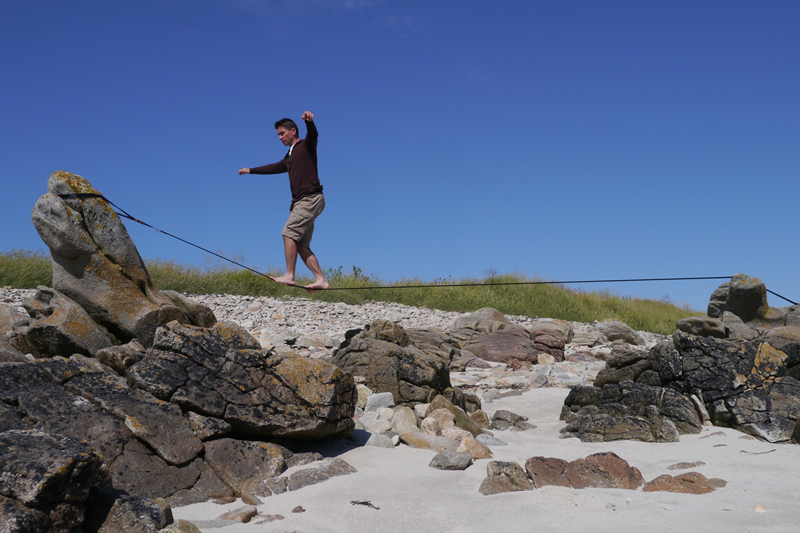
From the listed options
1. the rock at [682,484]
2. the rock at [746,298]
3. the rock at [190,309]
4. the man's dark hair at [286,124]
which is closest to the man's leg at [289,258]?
the rock at [190,309]

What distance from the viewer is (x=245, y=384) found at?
4621 mm

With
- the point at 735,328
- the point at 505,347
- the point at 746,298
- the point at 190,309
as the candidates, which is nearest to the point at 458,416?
the point at 190,309

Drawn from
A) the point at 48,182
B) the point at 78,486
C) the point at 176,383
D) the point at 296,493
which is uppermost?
the point at 48,182

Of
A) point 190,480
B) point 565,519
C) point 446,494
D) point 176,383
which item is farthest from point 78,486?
point 565,519

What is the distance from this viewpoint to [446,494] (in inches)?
149

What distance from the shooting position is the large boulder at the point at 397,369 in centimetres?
627

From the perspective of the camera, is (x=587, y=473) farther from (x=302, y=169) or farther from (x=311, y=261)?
(x=302, y=169)

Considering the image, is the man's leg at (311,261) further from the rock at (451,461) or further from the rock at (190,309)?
the rock at (451,461)

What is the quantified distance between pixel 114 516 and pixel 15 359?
262 centimetres

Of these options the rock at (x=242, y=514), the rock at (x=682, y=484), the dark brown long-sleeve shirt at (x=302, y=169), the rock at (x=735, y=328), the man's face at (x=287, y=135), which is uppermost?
the man's face at (x=287, y=135)

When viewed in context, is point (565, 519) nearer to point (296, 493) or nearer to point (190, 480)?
point (296, 493)

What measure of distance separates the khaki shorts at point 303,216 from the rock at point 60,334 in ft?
8.16

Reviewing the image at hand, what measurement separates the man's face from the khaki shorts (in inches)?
28.9

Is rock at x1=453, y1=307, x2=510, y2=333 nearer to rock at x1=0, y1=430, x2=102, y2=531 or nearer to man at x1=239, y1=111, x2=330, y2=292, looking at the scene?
man at x1=239, y1=111, x2=330, y2=292
